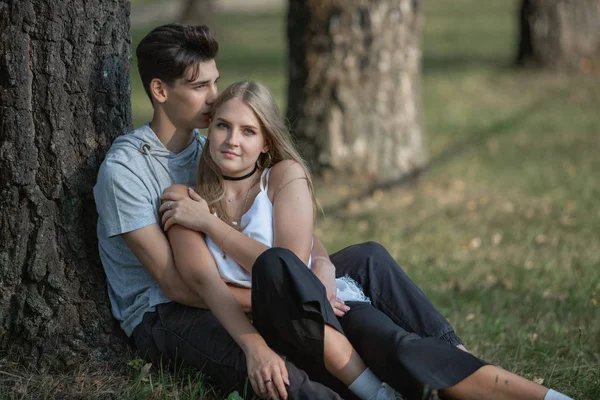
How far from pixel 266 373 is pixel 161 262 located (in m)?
0.62

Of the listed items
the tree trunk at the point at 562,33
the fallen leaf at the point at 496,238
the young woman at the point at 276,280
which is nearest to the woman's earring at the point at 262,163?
the young woman at the point at 276,280

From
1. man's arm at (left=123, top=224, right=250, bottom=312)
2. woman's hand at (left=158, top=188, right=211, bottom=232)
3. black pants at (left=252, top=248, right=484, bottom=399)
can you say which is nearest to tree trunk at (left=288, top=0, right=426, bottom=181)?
woman's hand at (left=158, top=188, right=211, bottom=232)

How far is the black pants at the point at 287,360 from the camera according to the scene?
324cm

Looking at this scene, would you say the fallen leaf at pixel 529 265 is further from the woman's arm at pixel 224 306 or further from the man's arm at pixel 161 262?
the woman's arm at pixel 224 306

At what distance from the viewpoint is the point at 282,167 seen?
3.55m

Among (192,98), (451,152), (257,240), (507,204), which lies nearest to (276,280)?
(257,240)

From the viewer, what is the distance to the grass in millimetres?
4102

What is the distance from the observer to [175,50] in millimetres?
3467

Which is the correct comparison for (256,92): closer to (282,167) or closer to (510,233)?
(282,167)

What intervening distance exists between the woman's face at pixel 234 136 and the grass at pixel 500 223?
2.82 ft

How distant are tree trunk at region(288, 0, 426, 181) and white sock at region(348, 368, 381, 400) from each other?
4.31 metres

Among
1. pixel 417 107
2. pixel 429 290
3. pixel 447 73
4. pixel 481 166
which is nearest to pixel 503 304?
pixel 429 290

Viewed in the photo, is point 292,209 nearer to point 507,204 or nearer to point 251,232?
point 251,232

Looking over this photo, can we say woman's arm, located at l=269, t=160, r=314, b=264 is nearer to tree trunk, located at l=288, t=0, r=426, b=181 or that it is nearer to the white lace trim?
the white lace trim
